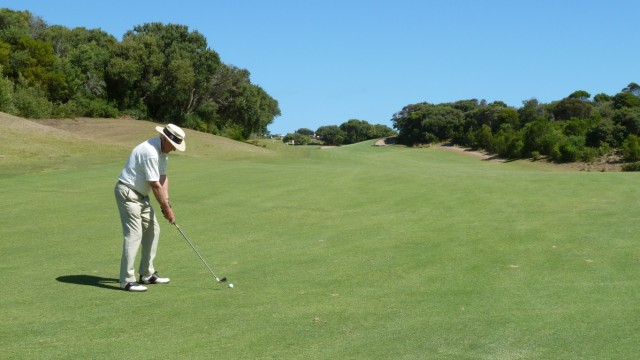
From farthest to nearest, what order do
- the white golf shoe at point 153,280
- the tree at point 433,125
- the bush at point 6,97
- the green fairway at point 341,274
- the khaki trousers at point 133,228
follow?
the tree at point 433,125 < the bush at point 6,97 < the white golf shoe at point 153,280 < the khaki trousers at point 133,228 < the green fairway at point 341,274

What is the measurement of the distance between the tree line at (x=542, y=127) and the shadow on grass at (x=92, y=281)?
45347mm

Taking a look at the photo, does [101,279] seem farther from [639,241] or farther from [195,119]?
[195,119]

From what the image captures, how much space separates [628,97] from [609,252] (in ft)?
216

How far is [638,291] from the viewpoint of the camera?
347 inches

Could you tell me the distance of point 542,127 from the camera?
57906mm

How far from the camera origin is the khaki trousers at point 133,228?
9484 millimetres

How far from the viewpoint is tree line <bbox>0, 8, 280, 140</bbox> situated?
53.1 metres

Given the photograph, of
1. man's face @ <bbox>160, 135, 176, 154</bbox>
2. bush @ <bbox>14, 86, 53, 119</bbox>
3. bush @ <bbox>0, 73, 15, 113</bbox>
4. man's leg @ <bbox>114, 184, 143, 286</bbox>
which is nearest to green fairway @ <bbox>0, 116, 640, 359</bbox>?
man's leg @ <bbox>114, 184, 143, 286</bbox>

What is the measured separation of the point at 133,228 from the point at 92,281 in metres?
1.18

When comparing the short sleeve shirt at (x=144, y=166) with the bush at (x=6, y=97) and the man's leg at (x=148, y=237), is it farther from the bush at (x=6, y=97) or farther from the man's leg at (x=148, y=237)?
the bush at (x=6, y=97)

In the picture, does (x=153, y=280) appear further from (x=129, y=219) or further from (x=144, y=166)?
(x=144, y=166)

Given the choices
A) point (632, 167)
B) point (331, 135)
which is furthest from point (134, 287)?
point (331, 135)

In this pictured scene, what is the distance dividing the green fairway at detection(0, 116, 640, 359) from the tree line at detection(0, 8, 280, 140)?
35133 millimetres

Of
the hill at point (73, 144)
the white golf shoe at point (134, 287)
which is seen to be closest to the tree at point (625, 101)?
the hill at point (73, 144)
